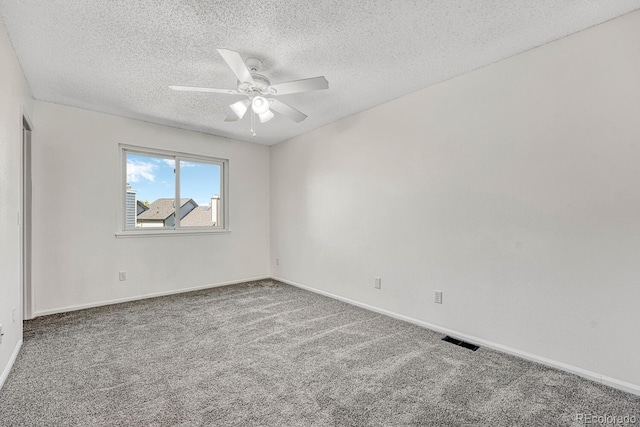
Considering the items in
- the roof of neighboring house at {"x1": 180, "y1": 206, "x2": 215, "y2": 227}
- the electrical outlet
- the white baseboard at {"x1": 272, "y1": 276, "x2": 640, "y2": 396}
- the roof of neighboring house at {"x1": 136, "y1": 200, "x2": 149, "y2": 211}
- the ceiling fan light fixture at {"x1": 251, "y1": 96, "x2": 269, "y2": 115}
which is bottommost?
the white baseboard at {"x1": 272, "y1": 276, "x2": 640, "y2": 396}

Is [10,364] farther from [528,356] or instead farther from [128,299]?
[528,356]

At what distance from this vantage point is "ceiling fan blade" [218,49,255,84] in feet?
6.24

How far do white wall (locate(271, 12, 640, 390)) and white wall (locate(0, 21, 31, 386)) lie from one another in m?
3.10

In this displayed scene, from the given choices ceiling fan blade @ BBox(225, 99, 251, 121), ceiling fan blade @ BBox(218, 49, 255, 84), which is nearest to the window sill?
ceiling fan blade @ BBox(225, 99, 251, 121)

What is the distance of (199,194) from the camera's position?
466 centimetres

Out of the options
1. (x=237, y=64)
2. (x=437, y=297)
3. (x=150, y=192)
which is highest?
(x=237, y=64)

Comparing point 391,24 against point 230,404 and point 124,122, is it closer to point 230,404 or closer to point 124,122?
point 230,404

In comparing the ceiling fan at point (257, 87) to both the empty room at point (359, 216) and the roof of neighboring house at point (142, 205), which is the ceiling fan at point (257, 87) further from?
the roof of neighboring house at point (142, 205)

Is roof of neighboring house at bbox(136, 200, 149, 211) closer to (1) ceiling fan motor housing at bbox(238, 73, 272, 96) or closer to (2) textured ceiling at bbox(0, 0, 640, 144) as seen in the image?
(2) textured ceiling at bbox(0, 0, 640, 144)

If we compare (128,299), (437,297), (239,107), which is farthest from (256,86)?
(128,299)

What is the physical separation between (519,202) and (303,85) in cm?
190

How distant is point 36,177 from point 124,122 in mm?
1133

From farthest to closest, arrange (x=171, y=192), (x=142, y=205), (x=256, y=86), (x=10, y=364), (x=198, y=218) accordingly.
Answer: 1. (x=198, y=218)
2. (x=171, y=192)
3. (x=142, y=205)
4. (x=256, y=86)
5. (x=10, y=364)

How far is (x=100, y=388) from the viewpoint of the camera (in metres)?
1.92
